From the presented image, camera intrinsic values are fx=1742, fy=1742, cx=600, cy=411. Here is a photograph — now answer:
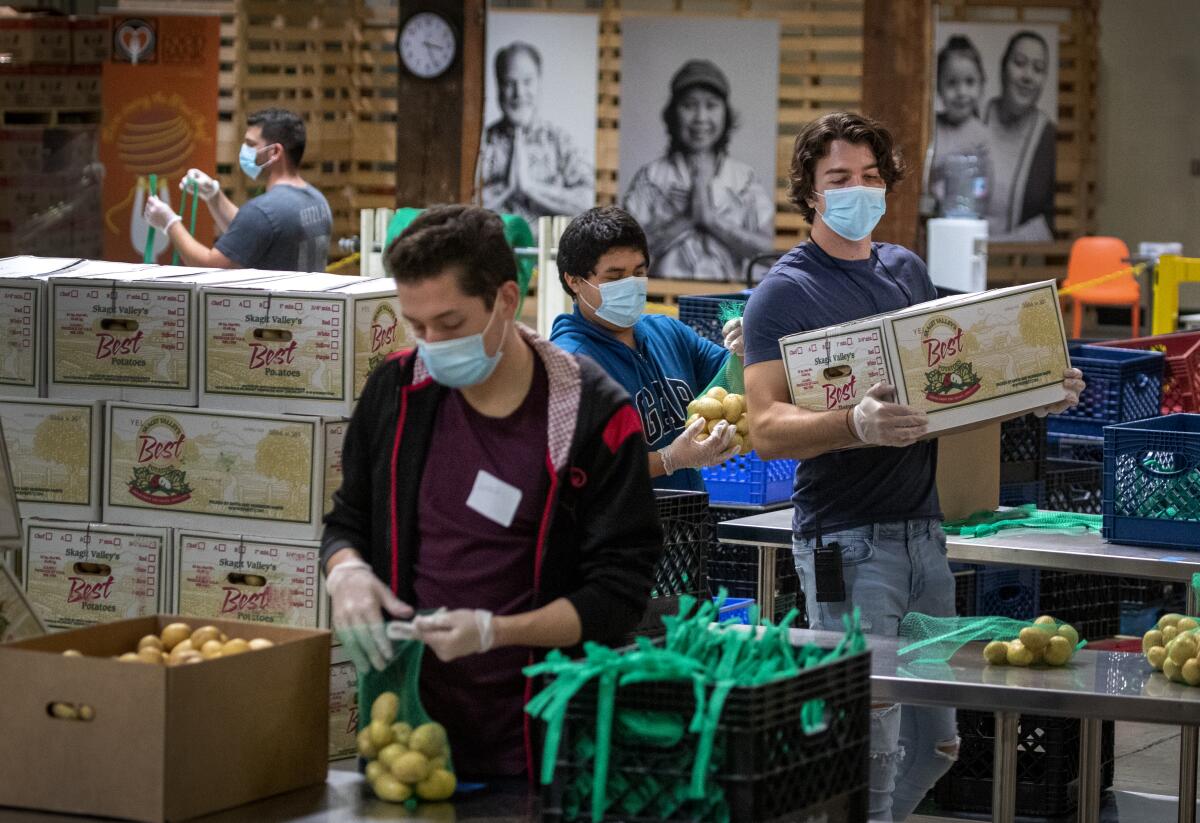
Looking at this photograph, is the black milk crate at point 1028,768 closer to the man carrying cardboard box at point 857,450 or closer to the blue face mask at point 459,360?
the man carrying cardboard box at point 857,450

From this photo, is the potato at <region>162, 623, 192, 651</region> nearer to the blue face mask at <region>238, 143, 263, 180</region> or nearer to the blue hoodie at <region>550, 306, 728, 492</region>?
the blue hoodie at <region>550, 306, 728, 492</region>

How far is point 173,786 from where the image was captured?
235 centimetres

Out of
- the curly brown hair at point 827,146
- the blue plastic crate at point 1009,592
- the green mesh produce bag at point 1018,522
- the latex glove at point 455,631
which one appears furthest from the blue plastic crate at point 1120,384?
the latex glove at point 455,631

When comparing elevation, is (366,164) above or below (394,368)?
above

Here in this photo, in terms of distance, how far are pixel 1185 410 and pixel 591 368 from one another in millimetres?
4161

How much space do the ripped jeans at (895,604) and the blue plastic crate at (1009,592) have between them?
1948 mm

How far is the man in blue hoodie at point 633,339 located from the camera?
13.1 feet

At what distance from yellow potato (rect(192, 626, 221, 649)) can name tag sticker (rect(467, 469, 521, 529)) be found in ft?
1.59

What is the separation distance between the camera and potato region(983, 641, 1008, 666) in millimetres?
3445

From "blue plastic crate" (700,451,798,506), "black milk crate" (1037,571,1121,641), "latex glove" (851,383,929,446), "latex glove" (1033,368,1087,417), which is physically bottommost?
"black milk crate" (1037,571,1121,641)

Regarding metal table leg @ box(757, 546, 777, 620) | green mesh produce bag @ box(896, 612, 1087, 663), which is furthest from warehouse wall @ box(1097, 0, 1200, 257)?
green mesh produce bag @ box(896, 612, 1087, 663)

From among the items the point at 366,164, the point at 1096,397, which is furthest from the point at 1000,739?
the point at 366,164

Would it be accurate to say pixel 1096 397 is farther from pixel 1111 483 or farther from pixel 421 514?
pixel 421 514

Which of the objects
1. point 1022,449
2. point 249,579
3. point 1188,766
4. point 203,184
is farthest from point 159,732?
point 203,184
